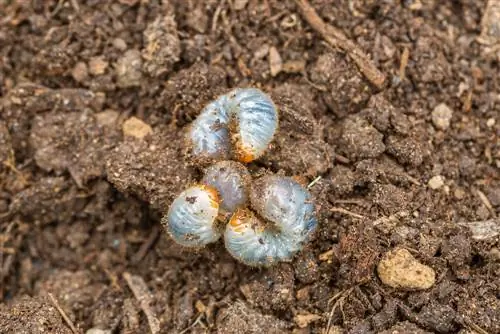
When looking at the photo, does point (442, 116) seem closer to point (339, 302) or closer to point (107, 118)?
point (339, 302)

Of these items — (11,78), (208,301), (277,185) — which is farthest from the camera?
(11,78)


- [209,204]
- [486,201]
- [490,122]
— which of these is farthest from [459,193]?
[209,204]

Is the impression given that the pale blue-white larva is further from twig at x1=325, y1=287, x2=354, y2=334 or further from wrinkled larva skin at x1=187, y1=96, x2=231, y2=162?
twig at x1=325, y1=287, x2=354, y2=334

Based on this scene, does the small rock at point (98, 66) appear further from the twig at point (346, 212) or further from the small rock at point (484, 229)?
the small rock at point (484, 229)

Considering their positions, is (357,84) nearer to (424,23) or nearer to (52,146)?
(424,23)

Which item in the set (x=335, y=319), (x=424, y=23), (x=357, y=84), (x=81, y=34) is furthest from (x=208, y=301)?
(x=424, y=23)

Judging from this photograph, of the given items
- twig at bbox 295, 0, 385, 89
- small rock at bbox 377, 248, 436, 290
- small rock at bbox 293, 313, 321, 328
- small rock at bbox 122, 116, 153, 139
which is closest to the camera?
small rock at bbox 377, 248, 436, 290

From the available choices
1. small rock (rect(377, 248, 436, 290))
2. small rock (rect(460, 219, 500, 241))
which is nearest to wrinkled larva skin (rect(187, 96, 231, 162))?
small rock (rect(377, 248, 436, 290))
